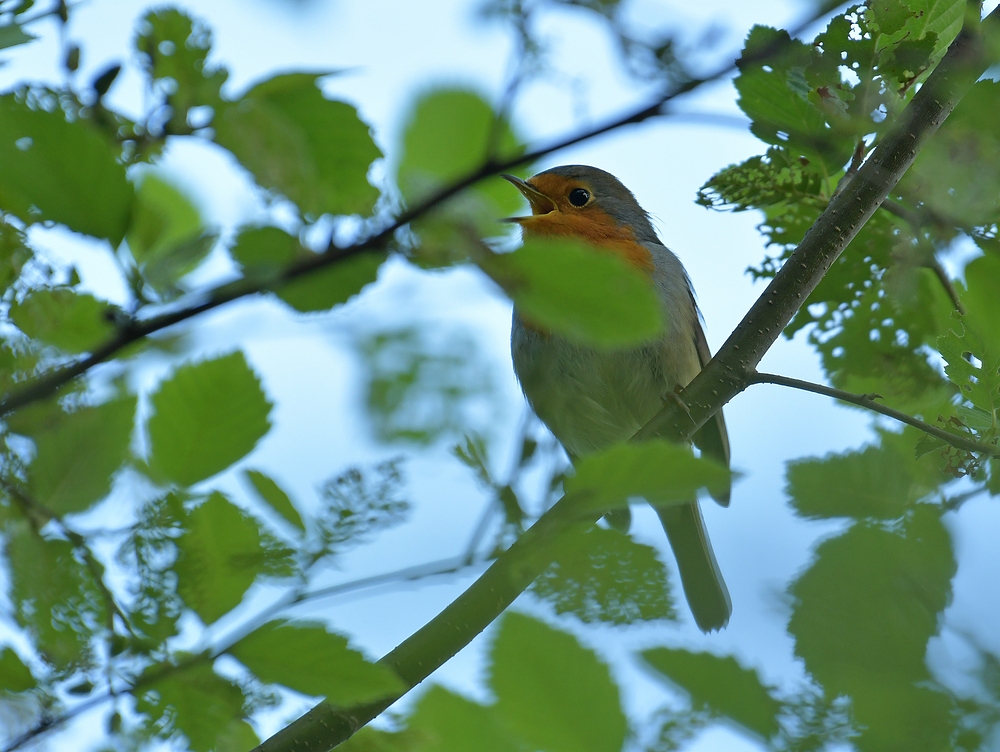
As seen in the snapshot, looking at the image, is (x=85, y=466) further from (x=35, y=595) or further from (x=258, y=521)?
(x=35, y=595)

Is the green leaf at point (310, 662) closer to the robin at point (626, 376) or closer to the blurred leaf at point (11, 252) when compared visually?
the blurred leaf at point (11, 252)

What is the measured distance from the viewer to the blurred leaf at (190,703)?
1274mm

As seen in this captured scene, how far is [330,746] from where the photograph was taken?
198cm

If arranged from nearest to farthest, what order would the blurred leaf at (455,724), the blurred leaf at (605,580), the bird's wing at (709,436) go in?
1. the blurred leaf at (605,580)
2. the blurred leaf at (455,724)
3. the bird's wing at (709,436)

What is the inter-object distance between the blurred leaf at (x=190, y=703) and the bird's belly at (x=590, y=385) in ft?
12.2

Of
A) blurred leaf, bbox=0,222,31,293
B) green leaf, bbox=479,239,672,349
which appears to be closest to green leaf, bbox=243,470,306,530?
blurred leaf, bbox=0,222,31,293

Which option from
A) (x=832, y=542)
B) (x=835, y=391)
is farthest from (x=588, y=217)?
(x=832, y=542)

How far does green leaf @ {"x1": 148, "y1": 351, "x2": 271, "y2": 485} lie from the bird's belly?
333 cm

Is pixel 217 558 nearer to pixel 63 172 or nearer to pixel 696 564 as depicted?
pixel 63 172

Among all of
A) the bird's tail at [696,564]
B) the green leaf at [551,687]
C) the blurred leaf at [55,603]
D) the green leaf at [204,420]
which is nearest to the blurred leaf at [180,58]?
the green leaf at [204,420]

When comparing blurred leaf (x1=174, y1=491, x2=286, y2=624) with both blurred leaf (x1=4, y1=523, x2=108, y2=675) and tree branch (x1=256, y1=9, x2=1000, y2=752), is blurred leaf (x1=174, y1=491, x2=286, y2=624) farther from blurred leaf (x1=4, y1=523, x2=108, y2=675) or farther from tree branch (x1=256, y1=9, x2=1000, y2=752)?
tree branch (x1=256, y1=9, x2=1000, y2=752)

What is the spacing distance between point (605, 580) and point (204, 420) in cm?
86

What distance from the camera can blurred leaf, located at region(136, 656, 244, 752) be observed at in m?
1.27

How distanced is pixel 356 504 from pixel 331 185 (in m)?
0.66
